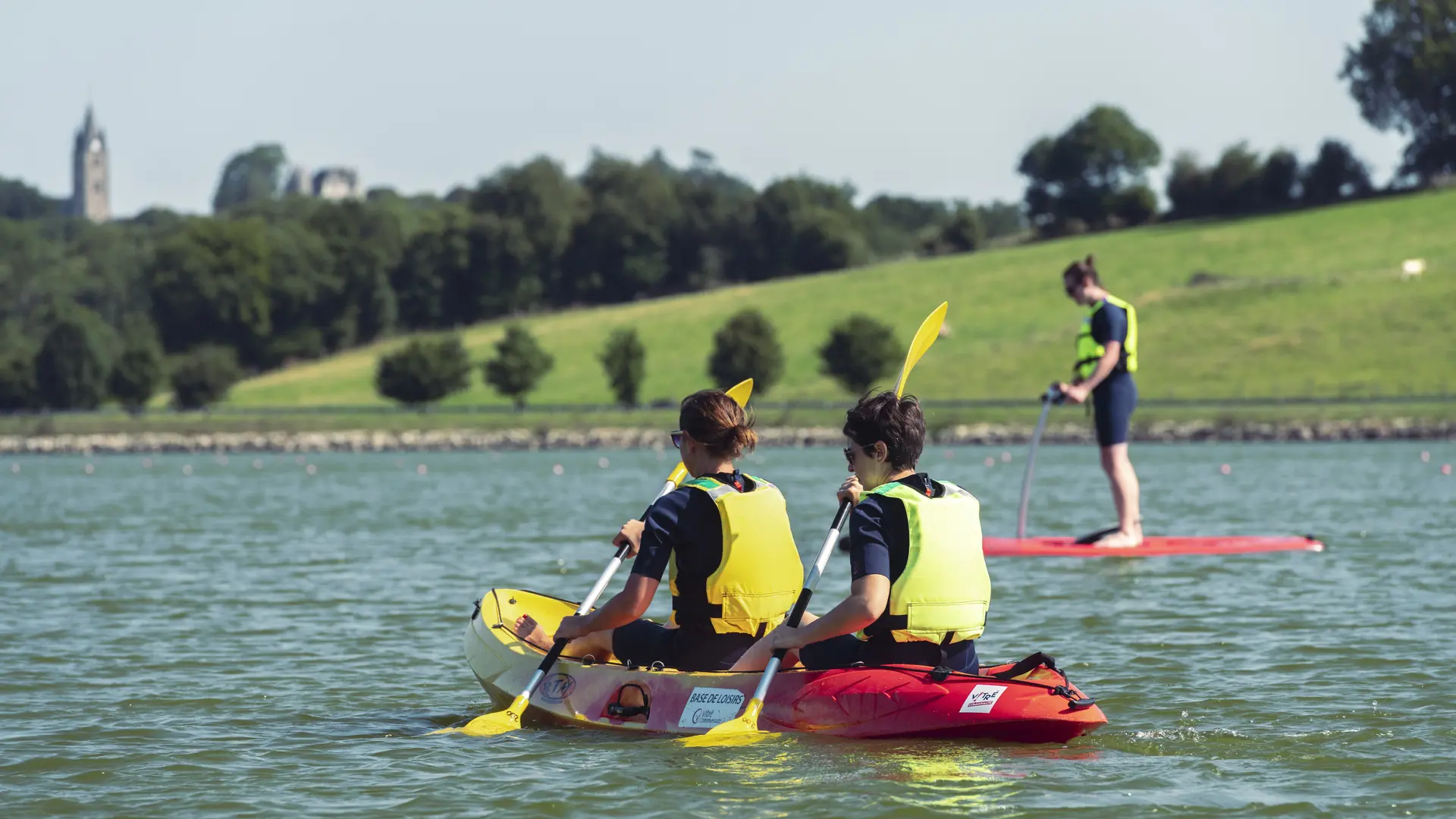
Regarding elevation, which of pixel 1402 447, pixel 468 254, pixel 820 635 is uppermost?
pixel 468 254

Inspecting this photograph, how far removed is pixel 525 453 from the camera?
2653 inches

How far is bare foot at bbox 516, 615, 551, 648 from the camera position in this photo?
10648mm

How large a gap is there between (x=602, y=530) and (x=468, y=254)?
324 feet

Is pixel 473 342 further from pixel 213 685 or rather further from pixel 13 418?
pixel 213 685

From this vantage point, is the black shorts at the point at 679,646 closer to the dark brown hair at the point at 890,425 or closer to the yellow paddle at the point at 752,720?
the yellow paddle at the point at 752,720

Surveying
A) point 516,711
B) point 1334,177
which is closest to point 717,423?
point 516,711

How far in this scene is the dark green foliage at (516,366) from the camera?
3369 inches

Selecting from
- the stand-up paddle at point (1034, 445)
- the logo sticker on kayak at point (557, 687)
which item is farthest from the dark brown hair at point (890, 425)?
the stand-up paddle at point (1034, 445)

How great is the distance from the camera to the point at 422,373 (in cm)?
8656

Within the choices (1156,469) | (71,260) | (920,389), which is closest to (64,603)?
(1156,469)

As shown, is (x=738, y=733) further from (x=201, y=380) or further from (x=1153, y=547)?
(x=201, y=380)

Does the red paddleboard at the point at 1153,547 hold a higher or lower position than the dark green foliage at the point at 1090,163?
lower

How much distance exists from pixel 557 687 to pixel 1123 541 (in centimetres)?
869

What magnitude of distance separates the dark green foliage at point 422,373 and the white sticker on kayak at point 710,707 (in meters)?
78.5
